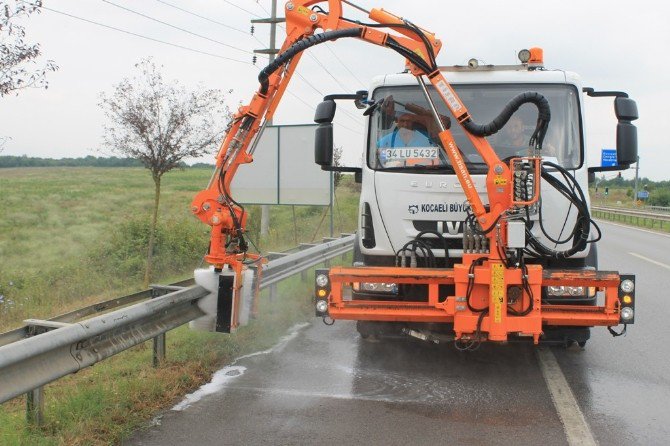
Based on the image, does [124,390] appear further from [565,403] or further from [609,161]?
[609,161]

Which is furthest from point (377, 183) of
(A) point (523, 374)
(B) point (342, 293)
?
(A) point (523, 374)

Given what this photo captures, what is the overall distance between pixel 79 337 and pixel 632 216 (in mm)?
38858

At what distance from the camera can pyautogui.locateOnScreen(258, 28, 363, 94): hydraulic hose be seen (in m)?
5.52

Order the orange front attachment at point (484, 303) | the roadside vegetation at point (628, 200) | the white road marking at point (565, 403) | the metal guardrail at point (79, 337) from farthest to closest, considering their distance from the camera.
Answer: the roadside vegetation at point (628, 200) < the orange front attachment at point (484, 303) < the white road marking at point (565, 403) < the metal guardrail at point (79, 337)

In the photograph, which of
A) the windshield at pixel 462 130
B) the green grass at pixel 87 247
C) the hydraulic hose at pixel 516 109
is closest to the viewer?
the hydraulic hose at pixel 516 109

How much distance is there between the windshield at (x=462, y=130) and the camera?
5895 millimetres

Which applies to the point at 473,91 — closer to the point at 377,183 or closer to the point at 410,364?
the point at 377,183

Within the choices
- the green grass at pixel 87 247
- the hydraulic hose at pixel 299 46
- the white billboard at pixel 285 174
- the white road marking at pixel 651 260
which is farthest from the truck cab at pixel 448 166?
the white road marking at pixel 651 260

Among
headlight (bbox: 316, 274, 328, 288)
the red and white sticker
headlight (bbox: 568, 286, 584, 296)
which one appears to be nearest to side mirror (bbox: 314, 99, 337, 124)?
the red and white sticker

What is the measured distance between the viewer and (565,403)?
498cm

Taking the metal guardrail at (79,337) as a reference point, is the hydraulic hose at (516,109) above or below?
above

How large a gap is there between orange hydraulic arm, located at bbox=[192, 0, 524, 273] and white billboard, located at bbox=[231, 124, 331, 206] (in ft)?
18.6

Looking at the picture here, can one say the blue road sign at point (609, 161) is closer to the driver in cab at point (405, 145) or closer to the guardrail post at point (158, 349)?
the driver in cab at point (405, 145)

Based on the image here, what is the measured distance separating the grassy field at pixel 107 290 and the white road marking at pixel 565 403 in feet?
9.66
